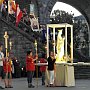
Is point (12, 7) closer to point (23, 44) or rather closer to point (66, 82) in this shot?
point (23, 44)

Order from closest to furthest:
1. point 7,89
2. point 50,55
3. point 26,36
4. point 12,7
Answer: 1. point 7,89
2. point 50,55
3. point 12,7
4. point 26,36

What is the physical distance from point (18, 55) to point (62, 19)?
4042cm

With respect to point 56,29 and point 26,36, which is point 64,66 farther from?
point 26,36

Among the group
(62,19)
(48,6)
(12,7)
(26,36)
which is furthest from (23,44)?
(62,19)

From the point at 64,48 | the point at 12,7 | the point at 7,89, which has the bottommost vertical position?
the point at 7,89

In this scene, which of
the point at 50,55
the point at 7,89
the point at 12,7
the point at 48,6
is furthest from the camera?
the point at 48,6

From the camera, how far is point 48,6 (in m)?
51.7

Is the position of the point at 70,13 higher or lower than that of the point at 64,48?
higher

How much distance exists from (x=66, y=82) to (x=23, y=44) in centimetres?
1512

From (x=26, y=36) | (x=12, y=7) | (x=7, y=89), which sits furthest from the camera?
(x=26, y=36)

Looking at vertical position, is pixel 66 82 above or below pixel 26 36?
below

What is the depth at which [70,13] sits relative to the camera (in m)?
85.6

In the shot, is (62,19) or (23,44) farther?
(62,19)

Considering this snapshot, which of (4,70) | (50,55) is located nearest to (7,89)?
(4,70)
